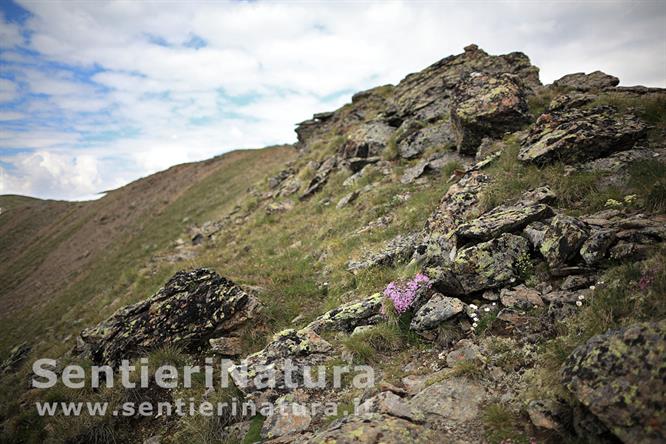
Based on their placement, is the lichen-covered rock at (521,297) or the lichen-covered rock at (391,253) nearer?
the lichen-covered rock at (521,297)

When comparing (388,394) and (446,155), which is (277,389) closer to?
(388,394)

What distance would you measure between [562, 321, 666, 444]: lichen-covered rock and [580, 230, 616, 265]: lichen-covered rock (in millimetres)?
2035

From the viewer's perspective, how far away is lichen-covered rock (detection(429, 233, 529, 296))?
21.4ft

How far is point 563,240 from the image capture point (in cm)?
608

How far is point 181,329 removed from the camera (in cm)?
937

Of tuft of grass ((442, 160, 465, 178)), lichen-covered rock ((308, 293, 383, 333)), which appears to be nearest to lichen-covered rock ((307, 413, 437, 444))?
lichen-covered rock ((308, 293, 383, 333))

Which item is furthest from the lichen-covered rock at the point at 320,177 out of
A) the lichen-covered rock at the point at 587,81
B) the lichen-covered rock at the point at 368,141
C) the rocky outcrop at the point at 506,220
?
the rocky outcrop at the point at 506,220

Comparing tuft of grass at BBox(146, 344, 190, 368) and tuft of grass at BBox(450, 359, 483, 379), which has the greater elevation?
tuft of grass at BBox(450, 359, 483, 379)

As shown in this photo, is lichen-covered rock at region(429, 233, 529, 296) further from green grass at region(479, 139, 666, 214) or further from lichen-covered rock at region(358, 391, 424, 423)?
lichen-covered rock at region(358, 391, 424, 423)

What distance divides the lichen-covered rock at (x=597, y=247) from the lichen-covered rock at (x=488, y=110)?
28.5 feet

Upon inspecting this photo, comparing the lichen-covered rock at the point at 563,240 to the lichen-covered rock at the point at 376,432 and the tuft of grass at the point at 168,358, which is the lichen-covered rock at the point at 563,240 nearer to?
the lichen-covered rock at the point at 376,432

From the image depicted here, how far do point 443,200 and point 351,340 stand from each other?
555cm

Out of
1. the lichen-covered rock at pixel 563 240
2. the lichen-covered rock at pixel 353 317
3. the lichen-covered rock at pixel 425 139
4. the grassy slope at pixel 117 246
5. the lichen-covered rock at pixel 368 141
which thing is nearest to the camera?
the lichen-covered rock at pixel 563 240

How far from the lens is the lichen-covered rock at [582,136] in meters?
9.09
